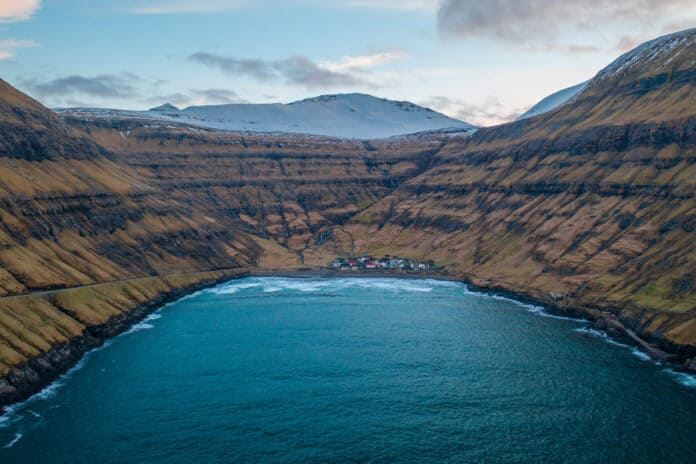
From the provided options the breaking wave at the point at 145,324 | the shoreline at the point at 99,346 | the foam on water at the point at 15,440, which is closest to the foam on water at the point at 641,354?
the shoreline at the point at 99,346

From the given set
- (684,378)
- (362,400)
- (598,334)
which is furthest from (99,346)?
(684,378)

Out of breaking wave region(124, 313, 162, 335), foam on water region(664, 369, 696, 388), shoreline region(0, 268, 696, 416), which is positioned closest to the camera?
shoreline region(0, 268, 696, 416)

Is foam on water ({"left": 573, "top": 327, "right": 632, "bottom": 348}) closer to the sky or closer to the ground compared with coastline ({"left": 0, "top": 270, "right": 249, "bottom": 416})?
closer to the sky

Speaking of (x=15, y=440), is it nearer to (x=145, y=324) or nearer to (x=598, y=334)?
(x=145, y=324)

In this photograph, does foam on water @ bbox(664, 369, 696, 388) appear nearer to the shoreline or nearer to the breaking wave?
the shoreline

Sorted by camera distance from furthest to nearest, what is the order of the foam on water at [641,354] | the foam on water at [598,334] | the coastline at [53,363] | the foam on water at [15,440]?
the foam on water at [598,334] → the foam on water at [641,354] → the coastline at [53,363] → the foam on water at [15,440]

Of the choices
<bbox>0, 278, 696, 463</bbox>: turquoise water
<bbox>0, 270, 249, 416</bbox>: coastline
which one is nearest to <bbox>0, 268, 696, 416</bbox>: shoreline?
<bbox>0, 270, 249, 416</bbox>: coastline

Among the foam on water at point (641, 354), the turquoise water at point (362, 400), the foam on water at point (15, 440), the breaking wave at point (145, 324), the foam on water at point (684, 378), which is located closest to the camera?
the turquoise water at point (362, 400)

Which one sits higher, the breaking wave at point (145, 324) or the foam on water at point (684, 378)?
the foam on water at point (684, 378)

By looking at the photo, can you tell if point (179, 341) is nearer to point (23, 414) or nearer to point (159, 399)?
point (159, 399)

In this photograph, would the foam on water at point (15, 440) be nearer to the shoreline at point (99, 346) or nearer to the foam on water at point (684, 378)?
the shoreline at point (99, 346)
